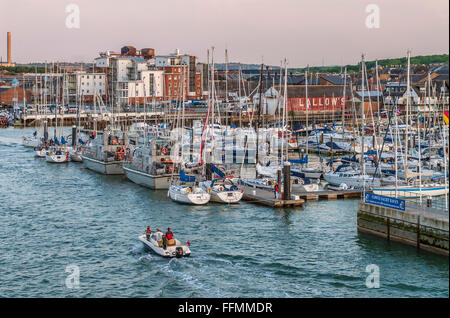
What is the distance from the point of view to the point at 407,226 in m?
29.9

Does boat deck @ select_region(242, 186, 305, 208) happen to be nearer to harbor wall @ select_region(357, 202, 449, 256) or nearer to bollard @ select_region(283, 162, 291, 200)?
bollard @ select_region(283, 162, 291, 200)

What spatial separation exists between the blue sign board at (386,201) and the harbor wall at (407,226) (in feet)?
0.62

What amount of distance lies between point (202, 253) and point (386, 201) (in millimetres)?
9734

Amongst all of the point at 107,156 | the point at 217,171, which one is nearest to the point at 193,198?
the point at 217,171

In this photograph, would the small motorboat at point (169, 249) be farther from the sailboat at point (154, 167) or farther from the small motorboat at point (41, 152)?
the small motorboat at point (41, 152)

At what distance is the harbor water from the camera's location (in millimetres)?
24969

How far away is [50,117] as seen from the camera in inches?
4456

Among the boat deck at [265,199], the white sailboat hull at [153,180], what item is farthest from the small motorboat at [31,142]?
the boat deck at [265,199]

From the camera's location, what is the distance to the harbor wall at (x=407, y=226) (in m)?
27.9

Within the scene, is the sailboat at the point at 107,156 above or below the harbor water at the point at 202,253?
above

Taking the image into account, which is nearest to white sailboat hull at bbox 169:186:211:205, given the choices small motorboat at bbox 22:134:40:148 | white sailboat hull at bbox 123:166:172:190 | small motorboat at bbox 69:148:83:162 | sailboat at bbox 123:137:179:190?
sailboat at bbox 123:137:179:190

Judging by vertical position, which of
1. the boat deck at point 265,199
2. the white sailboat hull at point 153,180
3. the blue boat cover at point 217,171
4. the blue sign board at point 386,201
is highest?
the blue boat cover at point 217,171

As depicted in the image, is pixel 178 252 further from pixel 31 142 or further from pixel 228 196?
pixel 31 142
